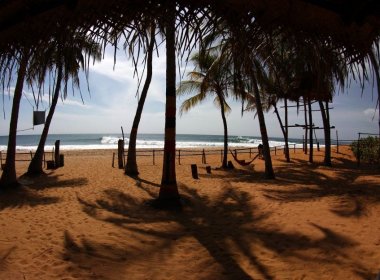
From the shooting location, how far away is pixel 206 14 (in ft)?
5.01

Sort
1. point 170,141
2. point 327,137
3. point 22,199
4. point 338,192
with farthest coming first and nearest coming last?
point 327,137, point 22,199, point 338,192, point 170,141

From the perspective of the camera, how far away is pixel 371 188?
8.73 m

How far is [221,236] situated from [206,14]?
5.06 m

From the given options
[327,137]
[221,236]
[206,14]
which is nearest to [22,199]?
[221,236]

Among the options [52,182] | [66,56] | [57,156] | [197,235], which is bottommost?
[197,235]

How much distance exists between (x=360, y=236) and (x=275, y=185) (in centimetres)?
577

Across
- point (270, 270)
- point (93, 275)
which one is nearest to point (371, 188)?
point (270, 270)

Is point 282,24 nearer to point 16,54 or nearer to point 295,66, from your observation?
point 295,66

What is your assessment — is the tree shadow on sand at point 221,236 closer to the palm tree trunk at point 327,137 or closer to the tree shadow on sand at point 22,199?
the tree shadow on sand at point 22,199

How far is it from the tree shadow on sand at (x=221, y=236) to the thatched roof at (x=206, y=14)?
11.6 ft

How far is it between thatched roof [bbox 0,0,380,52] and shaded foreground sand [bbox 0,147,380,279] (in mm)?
3509

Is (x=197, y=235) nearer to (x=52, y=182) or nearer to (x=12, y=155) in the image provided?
(x=12, y=155)

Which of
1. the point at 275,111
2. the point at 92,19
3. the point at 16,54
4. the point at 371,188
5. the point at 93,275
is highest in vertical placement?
the point at 275,111

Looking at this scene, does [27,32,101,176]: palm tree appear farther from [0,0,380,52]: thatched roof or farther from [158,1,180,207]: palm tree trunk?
[158,1,180,207]: palm tree trunk
